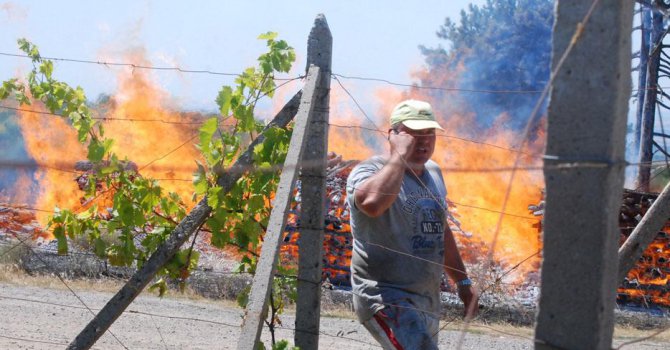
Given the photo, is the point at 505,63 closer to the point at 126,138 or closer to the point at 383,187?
the point at 126,138

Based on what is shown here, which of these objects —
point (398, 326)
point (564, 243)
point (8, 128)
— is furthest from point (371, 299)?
point (8, 128)

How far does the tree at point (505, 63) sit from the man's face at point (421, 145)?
22662 mm

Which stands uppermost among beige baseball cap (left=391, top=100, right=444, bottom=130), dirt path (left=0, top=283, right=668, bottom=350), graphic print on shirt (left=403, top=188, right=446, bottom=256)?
beige baseball cap (left=391, top=100, right=444, bottom=130)

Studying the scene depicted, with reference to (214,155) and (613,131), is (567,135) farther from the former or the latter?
(214,155)

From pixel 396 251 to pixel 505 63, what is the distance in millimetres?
26743

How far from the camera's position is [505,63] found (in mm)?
30750

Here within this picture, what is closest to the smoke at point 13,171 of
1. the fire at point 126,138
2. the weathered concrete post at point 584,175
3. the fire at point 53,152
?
the fire at point 53,152

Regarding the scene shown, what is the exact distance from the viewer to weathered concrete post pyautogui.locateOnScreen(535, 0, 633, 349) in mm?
2834

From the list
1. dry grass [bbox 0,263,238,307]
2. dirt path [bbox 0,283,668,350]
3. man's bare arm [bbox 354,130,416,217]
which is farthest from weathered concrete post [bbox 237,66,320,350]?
dry grass [bbox 0,263,238,307]

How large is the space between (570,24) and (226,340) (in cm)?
639

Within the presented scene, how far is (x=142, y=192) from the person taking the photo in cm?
546

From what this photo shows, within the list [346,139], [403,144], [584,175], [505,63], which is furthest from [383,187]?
[505,63]

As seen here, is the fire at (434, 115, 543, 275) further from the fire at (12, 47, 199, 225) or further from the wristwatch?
the fire at (12, 47, 199, 225)

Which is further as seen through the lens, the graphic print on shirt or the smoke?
the smoke
